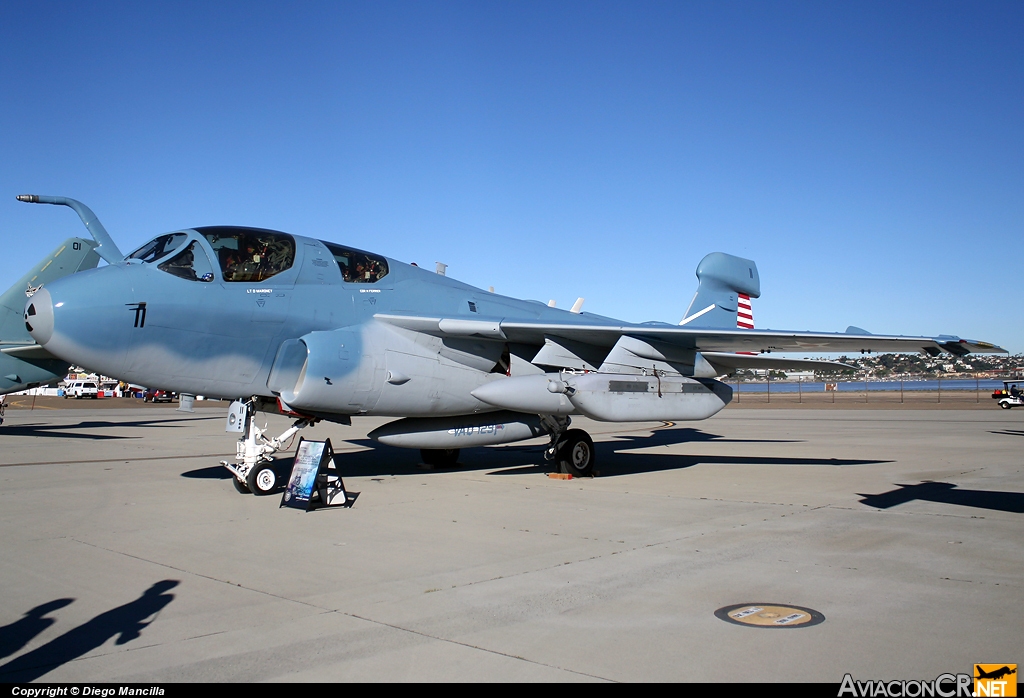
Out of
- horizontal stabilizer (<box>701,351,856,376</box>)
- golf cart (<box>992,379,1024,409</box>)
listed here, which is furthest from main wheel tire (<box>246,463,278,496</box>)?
golf cart (<box>992,379,1024,409</box>)

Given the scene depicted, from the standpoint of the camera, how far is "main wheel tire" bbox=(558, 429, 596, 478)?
1223 centimetres

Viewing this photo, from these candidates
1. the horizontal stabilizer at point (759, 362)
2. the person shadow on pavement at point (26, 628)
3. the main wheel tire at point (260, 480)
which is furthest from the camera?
the horizontal stabilizer at point (759, 362)

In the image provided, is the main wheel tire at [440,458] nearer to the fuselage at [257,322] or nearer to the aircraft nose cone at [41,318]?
the fuselage at [257,322]

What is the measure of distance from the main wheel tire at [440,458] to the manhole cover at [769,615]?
8791mm

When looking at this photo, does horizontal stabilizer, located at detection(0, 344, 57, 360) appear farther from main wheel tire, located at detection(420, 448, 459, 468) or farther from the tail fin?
the tail fin

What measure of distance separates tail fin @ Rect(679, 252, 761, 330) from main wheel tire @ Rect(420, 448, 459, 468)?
21.5ft

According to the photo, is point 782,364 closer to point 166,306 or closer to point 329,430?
point 166,306

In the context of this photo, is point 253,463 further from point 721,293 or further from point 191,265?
point 721,293

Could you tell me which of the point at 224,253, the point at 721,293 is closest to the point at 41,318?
the point at 224,253

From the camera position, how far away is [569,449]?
12.3m

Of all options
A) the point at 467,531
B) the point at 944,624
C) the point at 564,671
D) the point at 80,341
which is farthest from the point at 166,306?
the point at 944,624

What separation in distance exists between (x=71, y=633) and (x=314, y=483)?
441cm

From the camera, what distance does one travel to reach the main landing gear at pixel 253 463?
386 inches

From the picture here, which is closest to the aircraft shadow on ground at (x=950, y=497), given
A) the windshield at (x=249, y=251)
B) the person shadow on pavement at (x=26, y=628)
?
the windshield at (x=249, y=251)
